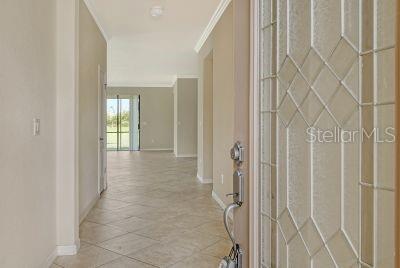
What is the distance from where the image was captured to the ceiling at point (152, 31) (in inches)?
184

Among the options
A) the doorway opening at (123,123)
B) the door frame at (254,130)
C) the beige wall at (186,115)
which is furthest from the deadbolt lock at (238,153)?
the doorway opening at (123,123)

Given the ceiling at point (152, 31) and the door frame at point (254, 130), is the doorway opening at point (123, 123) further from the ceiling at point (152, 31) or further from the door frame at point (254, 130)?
the door frame at point (254, 130)

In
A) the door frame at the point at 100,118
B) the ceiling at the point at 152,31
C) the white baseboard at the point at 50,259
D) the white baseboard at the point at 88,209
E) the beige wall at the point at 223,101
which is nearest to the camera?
the white baseboard at the point at 50,259

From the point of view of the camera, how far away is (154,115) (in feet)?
47.6

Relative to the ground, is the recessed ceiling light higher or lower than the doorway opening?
higher

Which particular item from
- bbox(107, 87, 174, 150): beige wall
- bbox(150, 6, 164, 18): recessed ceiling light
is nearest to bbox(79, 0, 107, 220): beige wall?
bbox(150, 6, 164, 18): recessed ceiling light

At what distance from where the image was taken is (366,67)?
2.46 ft

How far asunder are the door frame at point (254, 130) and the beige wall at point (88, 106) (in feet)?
10.7

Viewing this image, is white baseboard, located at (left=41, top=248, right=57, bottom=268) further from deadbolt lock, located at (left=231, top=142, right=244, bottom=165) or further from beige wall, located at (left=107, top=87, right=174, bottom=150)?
beige wall, located at (left=107, top=87, right=174, bottom=150)

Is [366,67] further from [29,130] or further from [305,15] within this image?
[29,130]

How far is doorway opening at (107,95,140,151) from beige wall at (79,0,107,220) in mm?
9058

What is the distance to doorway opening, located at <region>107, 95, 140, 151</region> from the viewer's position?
47.1 feet

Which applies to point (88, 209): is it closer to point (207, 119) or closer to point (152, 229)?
point (152, 229)

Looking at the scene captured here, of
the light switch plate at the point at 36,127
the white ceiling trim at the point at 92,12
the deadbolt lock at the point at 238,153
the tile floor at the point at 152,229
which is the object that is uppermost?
the white ceiling trim at the point at 92,12
